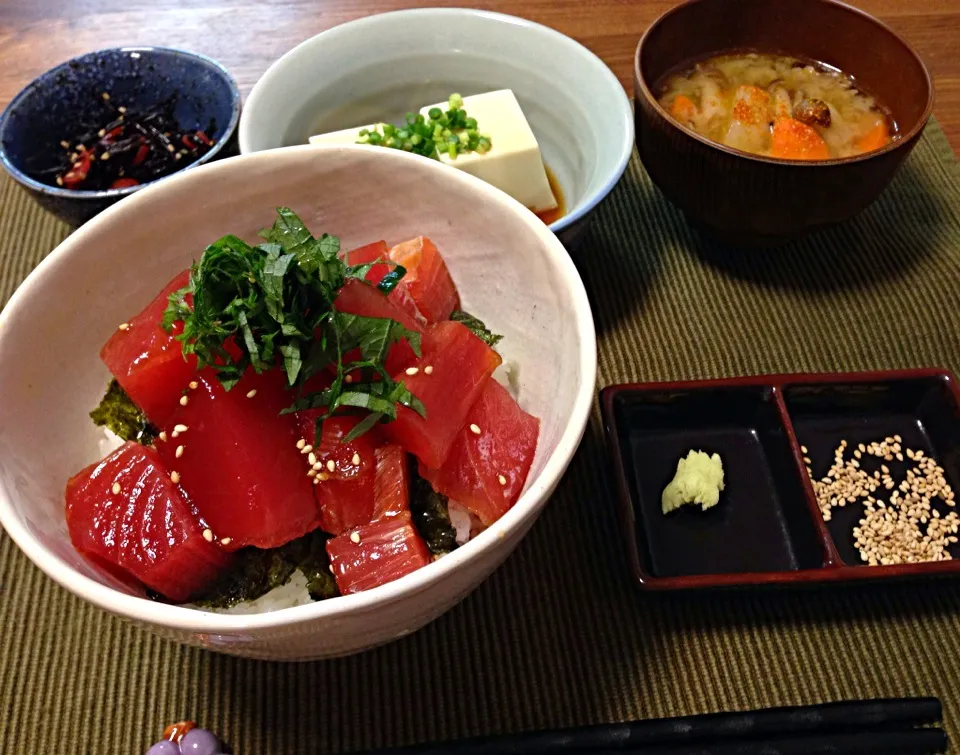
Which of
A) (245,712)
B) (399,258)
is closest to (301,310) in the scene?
(399,258)

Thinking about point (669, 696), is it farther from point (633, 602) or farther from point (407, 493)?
point (407, 493)

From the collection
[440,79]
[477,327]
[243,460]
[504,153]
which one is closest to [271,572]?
[243,460]

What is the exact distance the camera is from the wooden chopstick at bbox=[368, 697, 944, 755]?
A: 41.4 inches

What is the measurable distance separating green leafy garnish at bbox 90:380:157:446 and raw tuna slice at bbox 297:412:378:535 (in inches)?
12.5

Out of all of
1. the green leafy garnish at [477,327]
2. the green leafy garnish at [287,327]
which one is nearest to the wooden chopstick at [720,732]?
the green leafy garnish at [287,327]

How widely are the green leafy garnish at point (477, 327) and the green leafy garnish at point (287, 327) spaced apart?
23cm

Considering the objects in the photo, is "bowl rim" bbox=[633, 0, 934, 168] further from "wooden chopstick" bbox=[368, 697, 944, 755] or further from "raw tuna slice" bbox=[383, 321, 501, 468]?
"wooden chopstick" bbox=[368, 697, 944, 755]

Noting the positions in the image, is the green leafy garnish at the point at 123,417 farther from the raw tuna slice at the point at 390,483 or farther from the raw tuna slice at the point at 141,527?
the raw tuna slice at the point at 390,483

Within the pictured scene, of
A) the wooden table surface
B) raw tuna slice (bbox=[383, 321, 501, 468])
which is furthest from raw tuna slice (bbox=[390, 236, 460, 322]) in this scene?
the wooden table surface

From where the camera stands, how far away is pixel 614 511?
1328 millimetres

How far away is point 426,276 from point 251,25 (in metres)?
1.75

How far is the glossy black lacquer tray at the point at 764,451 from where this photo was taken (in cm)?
125

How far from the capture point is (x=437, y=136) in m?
1.68

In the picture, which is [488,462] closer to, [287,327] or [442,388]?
[442,388]
